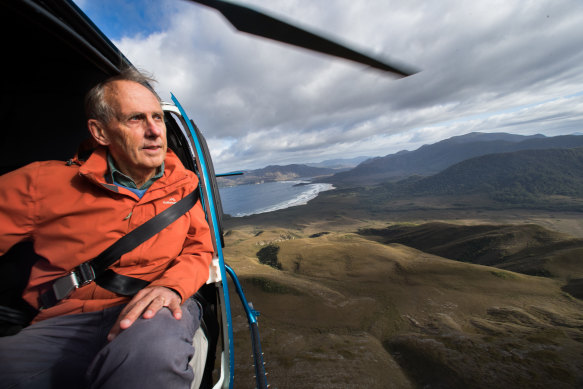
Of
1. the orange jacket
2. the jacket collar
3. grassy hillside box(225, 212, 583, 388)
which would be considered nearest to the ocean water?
grassy hillside box(225, 212, 583, 388)

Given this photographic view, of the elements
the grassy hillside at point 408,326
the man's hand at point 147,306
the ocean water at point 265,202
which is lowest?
the ocean water at point 265,202

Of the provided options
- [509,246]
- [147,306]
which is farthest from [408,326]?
[509,246]

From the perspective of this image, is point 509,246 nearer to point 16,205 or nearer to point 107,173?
point 107,173

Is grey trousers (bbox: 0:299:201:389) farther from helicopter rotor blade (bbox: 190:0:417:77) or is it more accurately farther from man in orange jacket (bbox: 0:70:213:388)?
helicopter rotor blade (bbox: 190:0:417:77)

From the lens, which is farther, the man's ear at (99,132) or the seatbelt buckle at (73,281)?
the man's ear at (99,132)

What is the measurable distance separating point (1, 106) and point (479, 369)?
768 centimetres

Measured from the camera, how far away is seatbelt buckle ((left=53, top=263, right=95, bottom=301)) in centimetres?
154

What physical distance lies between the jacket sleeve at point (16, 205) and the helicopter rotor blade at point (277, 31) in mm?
1640

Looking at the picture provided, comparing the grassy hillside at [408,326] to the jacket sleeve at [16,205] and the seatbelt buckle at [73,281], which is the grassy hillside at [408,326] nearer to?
the seatbelt buckle at [73,281]

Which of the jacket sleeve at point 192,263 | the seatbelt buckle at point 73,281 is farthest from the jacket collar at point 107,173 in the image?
the seatbelt buckle at point 73,281

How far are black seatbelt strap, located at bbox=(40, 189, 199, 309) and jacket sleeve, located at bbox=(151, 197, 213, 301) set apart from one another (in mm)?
265

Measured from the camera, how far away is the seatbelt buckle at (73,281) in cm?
154

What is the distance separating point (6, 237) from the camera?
1.53m

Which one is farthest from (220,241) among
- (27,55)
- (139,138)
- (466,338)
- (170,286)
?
(466,338)
